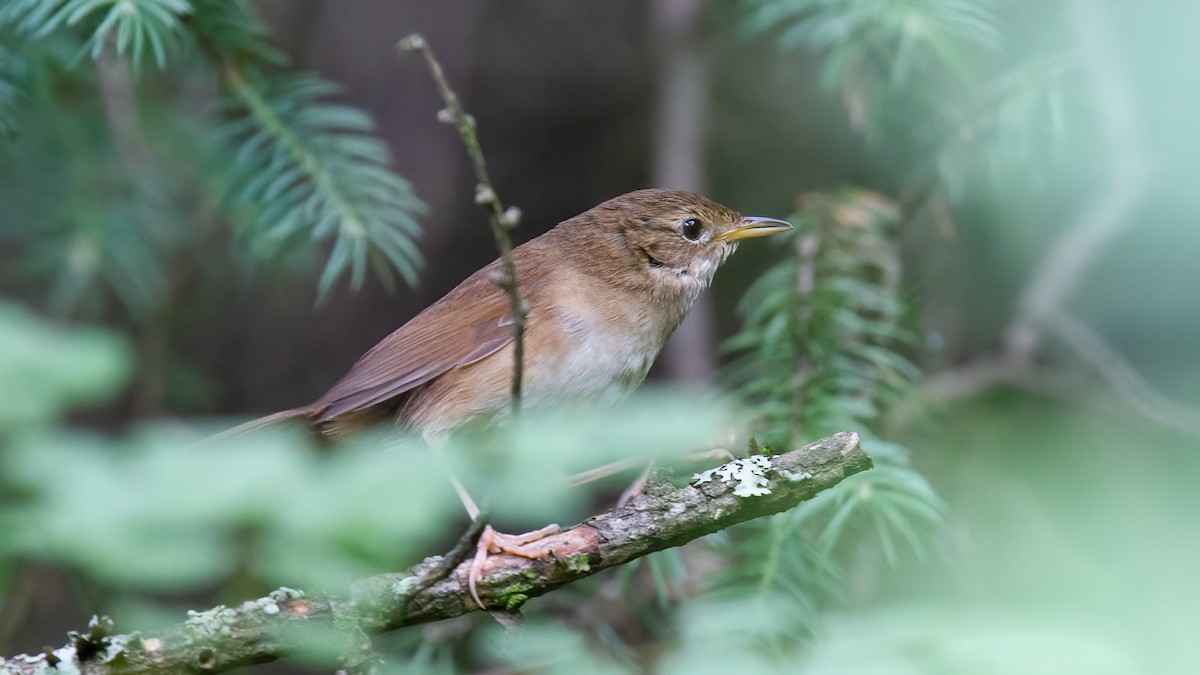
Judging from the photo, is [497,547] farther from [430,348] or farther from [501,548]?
[430,348]

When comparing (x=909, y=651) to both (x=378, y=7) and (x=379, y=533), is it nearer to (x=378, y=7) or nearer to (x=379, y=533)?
(x=379, y=533)

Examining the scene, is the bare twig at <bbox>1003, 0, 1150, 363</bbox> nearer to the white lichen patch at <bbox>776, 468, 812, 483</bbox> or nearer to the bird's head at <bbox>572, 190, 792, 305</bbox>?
the bird's head at <bbox>572, 190, 792, 305</bbox>

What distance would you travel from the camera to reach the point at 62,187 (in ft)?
12.2

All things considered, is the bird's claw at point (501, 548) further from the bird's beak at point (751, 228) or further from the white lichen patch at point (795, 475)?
the bird's beak at point (751, 228)

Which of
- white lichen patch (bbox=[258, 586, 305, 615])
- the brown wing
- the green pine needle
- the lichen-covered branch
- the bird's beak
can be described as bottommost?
the lichen-covered branch

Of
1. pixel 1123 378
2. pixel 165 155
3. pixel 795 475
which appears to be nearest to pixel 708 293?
pixel 1123 378

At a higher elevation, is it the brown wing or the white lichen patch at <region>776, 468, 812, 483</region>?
the brown wing

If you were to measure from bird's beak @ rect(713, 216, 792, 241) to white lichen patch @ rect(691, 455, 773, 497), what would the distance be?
1.01 m

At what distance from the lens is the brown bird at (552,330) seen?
252cm

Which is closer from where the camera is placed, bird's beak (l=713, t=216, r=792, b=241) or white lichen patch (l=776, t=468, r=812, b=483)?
white lichen patch (l=776, t=468, r=812, b=483)

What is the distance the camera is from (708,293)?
4988mm

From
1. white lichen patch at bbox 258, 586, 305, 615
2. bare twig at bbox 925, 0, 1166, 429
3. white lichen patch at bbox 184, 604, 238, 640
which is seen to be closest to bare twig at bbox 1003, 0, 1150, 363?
bare twig at bbox 925, 0, 1166, 429

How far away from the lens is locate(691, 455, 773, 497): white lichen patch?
188 centimetres

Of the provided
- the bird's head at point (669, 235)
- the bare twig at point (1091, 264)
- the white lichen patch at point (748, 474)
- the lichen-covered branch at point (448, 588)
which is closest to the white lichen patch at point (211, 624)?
the lichen-covered branch at point (448, 588)
